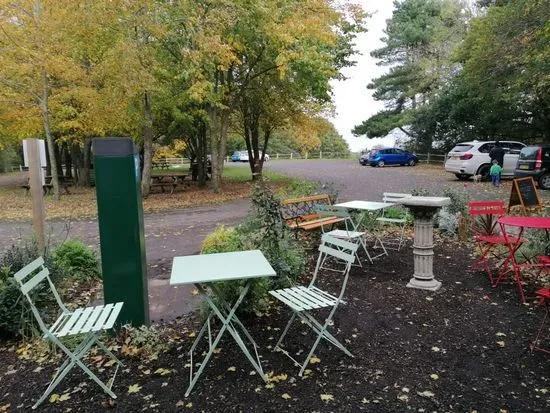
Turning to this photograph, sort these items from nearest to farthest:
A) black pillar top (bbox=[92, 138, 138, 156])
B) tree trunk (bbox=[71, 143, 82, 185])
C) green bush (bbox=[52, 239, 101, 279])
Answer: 1. black pillar top (bbox=[92, 138, 138, 156])
2. green bush (bbox=[52, 239, 101, 279])
3. tree trunk (bbox=[71, 143, 82, 185])

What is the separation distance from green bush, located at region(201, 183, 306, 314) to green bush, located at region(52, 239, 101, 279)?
1833 mm

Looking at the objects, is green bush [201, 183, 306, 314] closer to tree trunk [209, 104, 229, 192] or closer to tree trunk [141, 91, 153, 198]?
tree trunk [141, 91, 153, 198]

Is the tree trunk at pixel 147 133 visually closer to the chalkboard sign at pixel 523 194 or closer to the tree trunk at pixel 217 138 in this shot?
the tree trunk at pixel 217 138

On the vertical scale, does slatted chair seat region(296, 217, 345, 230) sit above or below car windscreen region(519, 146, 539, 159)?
below

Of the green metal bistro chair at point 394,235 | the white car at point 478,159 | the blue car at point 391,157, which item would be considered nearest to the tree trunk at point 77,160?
the white car at point 478,159

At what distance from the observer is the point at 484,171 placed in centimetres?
1770

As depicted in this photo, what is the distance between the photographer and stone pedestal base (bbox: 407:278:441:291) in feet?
17.3

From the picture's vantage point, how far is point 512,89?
63.2ft

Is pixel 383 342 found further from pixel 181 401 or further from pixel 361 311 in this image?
pixel 181 401

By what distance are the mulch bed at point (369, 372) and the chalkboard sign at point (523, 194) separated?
3.69 m

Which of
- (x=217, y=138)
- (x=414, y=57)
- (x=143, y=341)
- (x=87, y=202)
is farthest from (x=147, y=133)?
(x=414, y=57)

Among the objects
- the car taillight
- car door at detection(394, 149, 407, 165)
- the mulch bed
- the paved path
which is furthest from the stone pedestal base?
car door at detection(394, 149, 407, 165)

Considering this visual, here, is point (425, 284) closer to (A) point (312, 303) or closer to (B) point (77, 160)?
(A) point (312, 303)

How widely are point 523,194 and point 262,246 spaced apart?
5.60m
